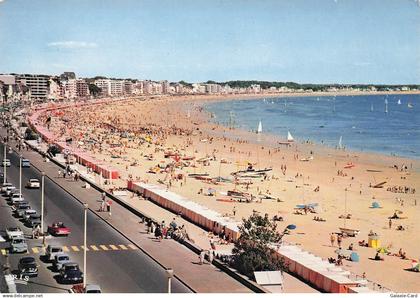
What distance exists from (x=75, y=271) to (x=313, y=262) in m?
8.26

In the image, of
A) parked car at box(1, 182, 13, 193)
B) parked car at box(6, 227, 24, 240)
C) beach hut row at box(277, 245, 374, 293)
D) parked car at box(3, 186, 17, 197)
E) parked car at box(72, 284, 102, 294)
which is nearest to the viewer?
parked car at box(72, 284, 102, 294)

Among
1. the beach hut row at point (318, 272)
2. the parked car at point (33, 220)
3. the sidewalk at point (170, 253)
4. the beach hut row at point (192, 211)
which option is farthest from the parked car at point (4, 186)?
the beach hut row at point (318, 272)

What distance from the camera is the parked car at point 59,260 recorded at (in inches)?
926

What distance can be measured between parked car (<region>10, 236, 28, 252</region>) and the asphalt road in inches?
12.3

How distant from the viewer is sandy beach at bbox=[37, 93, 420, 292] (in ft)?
106

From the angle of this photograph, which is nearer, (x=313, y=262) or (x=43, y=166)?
(x=313, y=262)

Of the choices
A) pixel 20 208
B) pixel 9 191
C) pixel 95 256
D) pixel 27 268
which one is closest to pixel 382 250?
pixel 95 256

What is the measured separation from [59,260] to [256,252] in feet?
22.1

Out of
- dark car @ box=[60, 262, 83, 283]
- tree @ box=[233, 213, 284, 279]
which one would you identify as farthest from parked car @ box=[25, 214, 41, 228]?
tree @ box=[233, 213, 284, 279]

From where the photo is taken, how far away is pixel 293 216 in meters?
37.9

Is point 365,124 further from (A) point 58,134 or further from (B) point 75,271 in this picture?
(B) point 75,271

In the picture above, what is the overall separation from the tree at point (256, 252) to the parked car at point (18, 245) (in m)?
7.95

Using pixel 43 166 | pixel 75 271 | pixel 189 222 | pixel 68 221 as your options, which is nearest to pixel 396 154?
pixel 43 166

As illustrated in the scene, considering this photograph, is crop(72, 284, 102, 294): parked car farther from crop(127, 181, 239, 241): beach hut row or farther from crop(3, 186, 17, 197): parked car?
crop(3, 186, 17, 197): parked car
